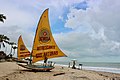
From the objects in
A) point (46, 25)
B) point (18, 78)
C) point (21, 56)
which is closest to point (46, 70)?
point (46, 25)

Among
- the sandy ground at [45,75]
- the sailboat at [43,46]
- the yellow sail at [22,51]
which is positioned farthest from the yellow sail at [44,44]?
the yellow sail at [22,51]

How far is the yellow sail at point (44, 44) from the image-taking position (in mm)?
25109

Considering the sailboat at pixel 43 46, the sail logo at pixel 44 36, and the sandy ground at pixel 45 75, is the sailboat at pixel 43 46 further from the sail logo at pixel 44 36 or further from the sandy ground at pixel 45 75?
the sandy ground at pixel 45 75

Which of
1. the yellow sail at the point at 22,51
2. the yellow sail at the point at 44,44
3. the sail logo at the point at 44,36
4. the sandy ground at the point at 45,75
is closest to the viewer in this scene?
the sandy ground at the point at 45,75

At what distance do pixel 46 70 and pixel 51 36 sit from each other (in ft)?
13.3

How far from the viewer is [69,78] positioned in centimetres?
2044

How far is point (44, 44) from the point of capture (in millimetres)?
25438

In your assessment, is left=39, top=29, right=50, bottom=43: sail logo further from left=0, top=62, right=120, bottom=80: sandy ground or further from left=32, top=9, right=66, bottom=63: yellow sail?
left=0, top=62, right=120, bottom=80: sandy ground

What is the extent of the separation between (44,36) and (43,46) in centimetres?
130

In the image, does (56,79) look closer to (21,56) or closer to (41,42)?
(41,42)

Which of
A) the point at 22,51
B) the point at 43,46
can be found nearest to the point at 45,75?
the point at 43,46

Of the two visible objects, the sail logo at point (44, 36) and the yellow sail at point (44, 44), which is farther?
the sail logo at point (44, 36)

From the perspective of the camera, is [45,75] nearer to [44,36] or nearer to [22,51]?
[44,36]

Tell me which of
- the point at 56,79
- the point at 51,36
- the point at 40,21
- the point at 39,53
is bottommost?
the point at 56,79
